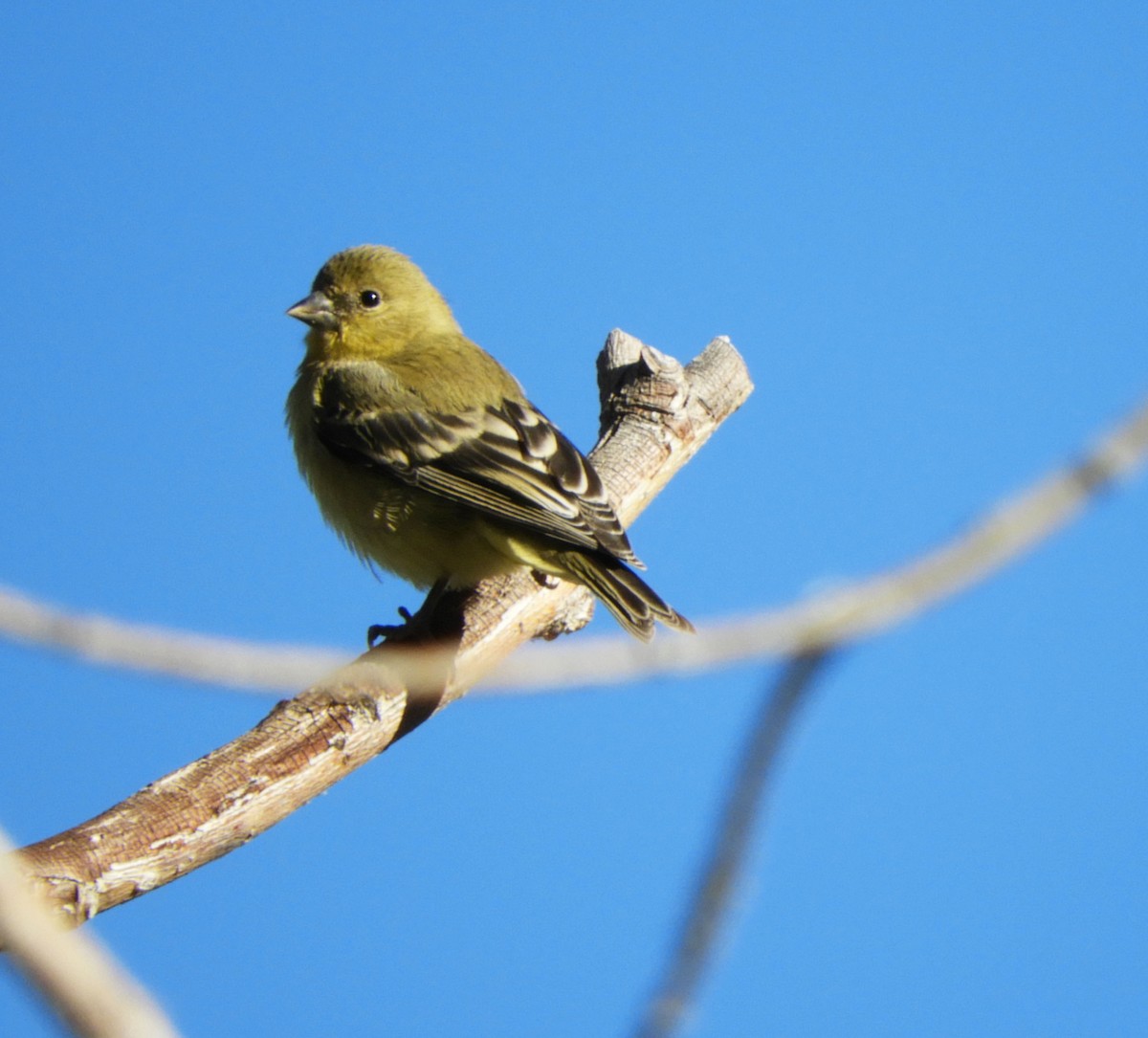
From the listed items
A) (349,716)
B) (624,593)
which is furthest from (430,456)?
(349,716)

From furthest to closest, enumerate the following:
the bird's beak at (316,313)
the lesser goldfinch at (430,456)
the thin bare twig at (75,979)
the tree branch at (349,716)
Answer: the bird's beak at (316,313)
the lesser goldfinch at (430,456)
the tree branch at (349,716)
the thin bare twig at (75,979)

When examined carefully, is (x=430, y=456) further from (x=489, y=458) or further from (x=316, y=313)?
(x=316, y=313)

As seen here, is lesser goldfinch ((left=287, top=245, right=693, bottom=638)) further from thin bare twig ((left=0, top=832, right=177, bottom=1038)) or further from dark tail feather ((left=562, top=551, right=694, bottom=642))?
thin bare twig ((left=0, top=832, right=177, bottom=1038))

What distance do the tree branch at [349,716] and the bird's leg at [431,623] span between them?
0.06 metres

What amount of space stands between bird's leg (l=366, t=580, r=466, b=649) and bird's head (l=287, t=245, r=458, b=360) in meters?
1.35

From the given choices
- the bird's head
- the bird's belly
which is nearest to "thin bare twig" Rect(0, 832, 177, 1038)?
the bird's belly

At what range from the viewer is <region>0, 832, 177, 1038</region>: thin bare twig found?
833 mm

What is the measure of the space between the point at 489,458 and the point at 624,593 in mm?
900

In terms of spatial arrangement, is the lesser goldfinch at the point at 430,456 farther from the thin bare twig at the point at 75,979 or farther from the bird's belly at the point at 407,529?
the thin bare twig at the point at 75,979

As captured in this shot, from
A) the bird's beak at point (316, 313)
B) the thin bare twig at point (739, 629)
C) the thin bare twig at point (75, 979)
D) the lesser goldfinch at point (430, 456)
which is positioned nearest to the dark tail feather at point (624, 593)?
the lesser goldfinch at point (430, 456)

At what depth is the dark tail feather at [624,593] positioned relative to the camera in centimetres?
481

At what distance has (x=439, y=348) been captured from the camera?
6.41 meters

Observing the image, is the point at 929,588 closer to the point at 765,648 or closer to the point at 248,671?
the point at 765,648

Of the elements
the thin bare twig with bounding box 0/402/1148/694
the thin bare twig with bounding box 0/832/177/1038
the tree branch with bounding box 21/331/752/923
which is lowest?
the thin bare twig with bounding box 0/832/177/1038
